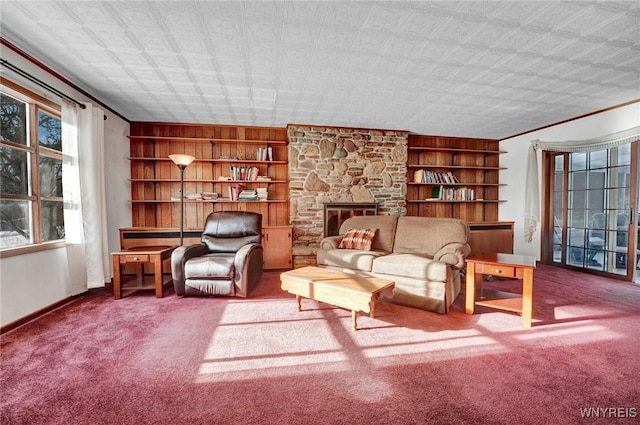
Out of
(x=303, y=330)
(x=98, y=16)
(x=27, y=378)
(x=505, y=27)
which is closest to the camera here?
(x=27, y=378)

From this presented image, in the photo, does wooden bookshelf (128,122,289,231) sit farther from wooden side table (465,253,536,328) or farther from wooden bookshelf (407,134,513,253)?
wooden side table (465,253,536,328)

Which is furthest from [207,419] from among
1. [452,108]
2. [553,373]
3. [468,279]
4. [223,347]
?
[452,108]

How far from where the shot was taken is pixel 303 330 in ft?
7.37

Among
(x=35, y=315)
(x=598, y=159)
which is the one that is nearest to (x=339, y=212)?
(x=35, y=315)

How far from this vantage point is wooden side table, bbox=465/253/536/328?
7.48 ft

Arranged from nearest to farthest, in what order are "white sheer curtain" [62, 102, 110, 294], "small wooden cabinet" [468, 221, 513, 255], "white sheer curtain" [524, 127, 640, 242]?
"white sheer curtain" [62, 102, 110, 294] → "white sheer curtain" [524, 127, 640, 242] → "small wooden cabinet" [468, 221, 513, 255]

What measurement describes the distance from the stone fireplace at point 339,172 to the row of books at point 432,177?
296mm

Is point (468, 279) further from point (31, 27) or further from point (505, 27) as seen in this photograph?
point (31, 27)

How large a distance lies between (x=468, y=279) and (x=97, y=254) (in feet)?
12.9

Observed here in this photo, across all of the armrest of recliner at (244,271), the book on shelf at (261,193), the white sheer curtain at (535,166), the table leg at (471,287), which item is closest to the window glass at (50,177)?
the armrest of recliner at (244,271)

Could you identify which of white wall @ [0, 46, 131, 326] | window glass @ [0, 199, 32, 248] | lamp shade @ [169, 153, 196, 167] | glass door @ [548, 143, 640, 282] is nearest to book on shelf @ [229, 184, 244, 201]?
lamp shade @ [169, 153, 196, 167]

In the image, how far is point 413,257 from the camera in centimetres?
284

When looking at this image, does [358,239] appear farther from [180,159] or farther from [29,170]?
[29,170]

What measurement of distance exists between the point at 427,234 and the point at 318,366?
7.00ft
